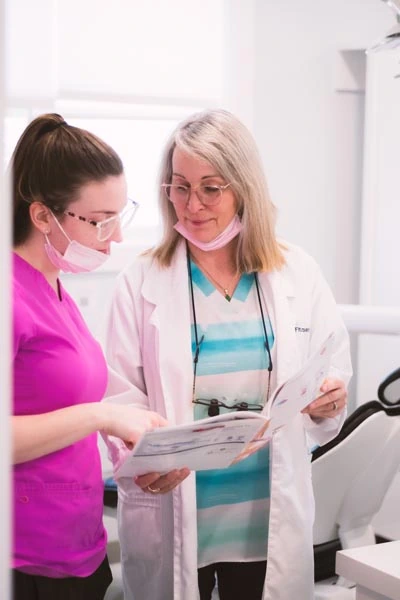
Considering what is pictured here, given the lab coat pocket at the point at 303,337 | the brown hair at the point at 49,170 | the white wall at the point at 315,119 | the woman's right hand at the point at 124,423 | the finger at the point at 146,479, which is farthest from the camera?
the white wall at the point at 315,119

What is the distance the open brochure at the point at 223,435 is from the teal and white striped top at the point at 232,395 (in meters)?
0.15

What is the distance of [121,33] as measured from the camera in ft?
10.9

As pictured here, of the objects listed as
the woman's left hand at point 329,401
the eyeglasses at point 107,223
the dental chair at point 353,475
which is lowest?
the dental chair at point 353,475

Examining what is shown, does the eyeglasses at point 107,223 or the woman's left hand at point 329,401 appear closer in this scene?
the eyeglasses at point 107,223

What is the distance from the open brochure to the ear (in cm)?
40

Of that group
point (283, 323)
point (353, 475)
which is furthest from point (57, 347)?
point (353, 475)

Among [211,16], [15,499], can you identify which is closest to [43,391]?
[15,499]

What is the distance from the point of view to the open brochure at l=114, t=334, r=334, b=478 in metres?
1.47

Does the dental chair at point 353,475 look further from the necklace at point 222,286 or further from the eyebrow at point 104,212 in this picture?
the eyebrow at point 104,212

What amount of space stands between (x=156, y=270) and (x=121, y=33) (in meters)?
1.67

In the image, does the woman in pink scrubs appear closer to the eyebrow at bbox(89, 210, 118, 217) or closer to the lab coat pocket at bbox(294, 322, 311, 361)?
the eyebrow at bbox(89, 210, 118, 217)

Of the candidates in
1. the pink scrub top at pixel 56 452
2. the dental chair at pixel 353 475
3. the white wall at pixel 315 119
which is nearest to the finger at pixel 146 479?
the pink scrub top at pixel 56 452

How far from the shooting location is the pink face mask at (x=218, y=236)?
6.18 feet

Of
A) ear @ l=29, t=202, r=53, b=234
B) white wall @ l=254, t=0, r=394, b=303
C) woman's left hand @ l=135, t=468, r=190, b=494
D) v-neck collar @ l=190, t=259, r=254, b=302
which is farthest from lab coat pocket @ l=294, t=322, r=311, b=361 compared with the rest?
white wall @ l=254, t=0, r=394, b=303
